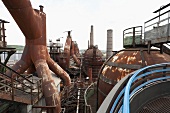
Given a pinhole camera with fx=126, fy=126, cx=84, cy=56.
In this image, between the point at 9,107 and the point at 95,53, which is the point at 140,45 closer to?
the point at 9,107

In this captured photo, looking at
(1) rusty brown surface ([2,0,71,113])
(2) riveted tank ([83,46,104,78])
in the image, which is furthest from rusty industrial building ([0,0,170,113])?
(2) riveted tank ([83,46,104,78])

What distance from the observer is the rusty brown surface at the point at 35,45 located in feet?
33.1

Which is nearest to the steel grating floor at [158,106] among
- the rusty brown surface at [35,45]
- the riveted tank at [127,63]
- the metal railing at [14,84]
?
the riveted tank at [127,63]

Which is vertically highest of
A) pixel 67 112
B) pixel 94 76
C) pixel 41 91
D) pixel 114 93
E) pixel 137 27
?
pixel 137 27

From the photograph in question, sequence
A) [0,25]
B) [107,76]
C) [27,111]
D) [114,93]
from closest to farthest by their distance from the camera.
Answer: [114,93] → [107,76] → [0,25] → [27,111]

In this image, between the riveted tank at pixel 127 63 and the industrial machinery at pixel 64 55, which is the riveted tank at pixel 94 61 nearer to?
the industrial machinery at pixel 64 55

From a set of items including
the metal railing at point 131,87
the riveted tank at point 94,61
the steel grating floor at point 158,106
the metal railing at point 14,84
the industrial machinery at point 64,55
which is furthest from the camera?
the industrial machinery at point 64,55

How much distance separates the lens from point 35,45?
13016mm

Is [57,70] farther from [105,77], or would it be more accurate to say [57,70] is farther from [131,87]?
[131,87]

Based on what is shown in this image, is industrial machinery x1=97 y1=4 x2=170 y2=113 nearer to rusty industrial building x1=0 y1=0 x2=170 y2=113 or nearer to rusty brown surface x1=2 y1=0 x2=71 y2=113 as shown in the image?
rusty industrial building x1=0 y1=0 x2=170 y2=113

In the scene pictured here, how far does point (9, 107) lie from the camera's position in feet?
26.6

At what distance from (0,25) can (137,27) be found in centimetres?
811

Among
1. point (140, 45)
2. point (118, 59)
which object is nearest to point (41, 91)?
point (118, 59)

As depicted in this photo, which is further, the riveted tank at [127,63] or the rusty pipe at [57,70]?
the rusty pipe at [57,70]
